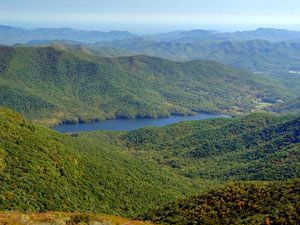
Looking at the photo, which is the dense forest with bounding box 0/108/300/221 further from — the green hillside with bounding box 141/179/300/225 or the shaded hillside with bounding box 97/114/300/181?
the green hillside with bounding box 141/179/300/225

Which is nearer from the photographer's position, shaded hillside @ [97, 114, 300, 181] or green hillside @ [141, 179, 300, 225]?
green hillside @ [141, 179, 300, 225]

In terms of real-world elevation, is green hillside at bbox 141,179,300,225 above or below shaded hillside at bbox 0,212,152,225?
below

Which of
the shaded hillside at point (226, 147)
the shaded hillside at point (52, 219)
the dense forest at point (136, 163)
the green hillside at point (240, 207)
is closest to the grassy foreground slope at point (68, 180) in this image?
the dense forest at point (136, 163)

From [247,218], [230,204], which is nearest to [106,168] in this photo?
[230,204]

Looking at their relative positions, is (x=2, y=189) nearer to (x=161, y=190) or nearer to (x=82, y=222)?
(x=82, y=222)

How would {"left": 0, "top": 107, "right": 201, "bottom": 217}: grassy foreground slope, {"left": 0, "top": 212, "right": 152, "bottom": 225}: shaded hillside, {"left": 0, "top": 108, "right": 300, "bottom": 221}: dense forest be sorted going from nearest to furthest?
{"left": 0, "top": 212, "right": 152, "bottom": 225}: shaded hillside < {"left": 0, "top": 107, "right": 201, "bottom": 217}: grassy foreground slope < {"left": 0, "top": 108, "right": 300, "bottom": 221}: dense forest

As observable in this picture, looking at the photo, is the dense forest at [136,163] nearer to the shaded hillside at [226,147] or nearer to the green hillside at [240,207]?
the shaded hillside at [226,147]

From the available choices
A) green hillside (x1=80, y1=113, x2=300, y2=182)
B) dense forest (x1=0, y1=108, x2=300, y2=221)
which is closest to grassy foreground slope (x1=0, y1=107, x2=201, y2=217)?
dense forest (x1=0, y1=108, x2=300, y2=221)

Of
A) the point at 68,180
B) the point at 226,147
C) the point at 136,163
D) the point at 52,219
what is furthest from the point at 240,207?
the point at 226,147

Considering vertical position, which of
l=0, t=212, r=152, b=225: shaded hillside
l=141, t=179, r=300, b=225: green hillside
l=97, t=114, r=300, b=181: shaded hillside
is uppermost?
l=0, t=212, r=152, b=225: shaded hillside
